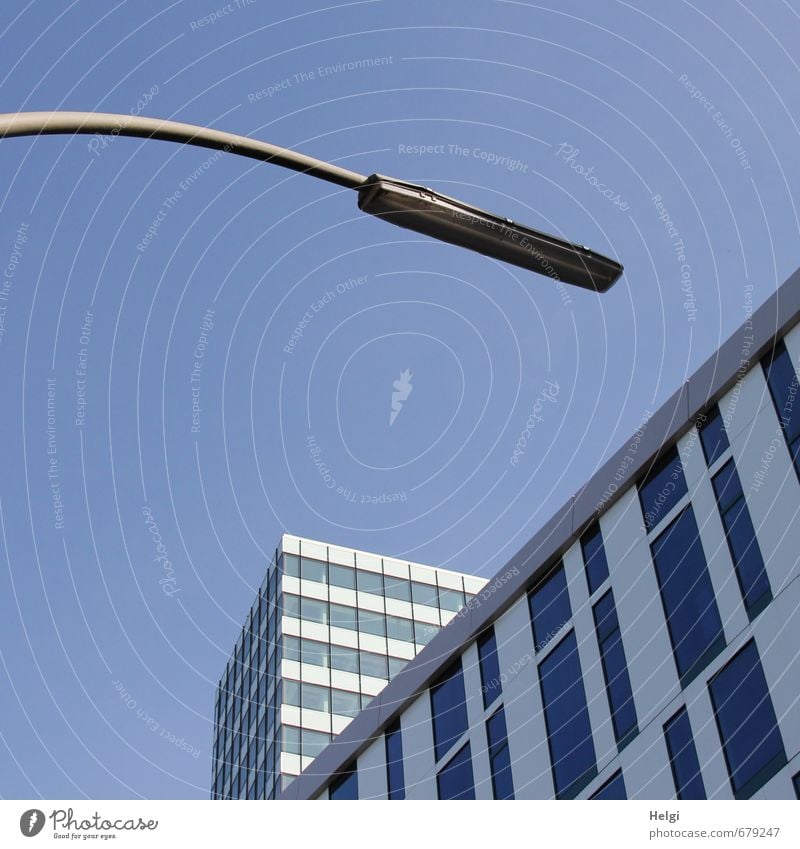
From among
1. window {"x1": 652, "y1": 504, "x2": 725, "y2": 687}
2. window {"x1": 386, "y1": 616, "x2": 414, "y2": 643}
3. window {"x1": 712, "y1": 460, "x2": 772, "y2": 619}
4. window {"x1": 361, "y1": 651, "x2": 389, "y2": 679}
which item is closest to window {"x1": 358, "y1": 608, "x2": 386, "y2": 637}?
window {"x1": 386, "y1": 616, "x2": 414, "y2": 643}

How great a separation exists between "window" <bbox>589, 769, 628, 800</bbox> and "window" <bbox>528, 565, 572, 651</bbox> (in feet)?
13.3

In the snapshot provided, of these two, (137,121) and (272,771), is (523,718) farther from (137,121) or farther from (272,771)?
(272,771)

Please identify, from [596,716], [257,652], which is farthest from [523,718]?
[257,652]

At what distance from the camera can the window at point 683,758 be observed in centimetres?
2219

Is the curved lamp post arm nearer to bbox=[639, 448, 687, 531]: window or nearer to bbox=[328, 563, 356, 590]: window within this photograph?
bbox=[639, 448, 687, 531]: window

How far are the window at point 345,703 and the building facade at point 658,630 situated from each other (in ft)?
97.8

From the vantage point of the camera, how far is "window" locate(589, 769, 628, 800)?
78.1 ft

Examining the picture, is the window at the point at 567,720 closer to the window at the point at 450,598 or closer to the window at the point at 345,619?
the window at the point at 345,619

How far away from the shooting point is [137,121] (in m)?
7.23

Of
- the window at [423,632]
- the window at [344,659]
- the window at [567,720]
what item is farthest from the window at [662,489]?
the window at [423,632]

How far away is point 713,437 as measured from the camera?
25688 millimetres
